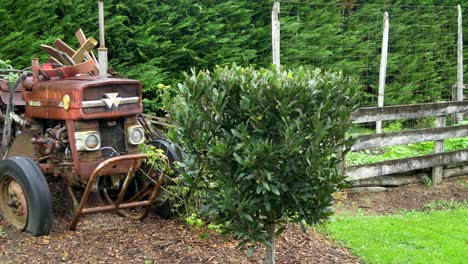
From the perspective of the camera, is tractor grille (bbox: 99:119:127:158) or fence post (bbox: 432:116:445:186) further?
fence post (bbox: 432:116:445:186)

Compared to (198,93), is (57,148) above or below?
below

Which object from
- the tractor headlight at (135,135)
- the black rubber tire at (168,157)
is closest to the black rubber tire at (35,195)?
the tractor headlight at (135,135)

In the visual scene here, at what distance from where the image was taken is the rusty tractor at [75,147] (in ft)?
15.7

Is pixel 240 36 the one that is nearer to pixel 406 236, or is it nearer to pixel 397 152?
pixel 397 152

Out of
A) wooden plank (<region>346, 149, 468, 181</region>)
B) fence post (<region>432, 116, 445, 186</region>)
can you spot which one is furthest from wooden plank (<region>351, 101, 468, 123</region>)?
wooden plank (<region>346, 149, 468, 181</region>)

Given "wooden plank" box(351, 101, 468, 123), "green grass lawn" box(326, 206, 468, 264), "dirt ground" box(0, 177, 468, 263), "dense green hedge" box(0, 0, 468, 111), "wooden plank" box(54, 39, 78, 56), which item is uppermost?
"dense green hedge" box(0, 0, 468, 111)

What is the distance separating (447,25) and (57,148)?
36.0 ft

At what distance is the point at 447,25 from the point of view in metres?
13.4

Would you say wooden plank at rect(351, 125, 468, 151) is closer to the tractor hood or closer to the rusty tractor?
the rusty tractor

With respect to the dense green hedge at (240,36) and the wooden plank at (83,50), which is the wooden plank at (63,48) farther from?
the dense green hedge at (240,36)

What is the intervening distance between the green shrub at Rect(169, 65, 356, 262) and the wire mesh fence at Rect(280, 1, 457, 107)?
6925 millimetres

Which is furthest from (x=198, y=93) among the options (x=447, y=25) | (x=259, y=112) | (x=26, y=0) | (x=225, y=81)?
(x=447, y=25)

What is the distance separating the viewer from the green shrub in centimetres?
351

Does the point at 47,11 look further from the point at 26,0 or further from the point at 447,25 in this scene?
the point at 447,25
